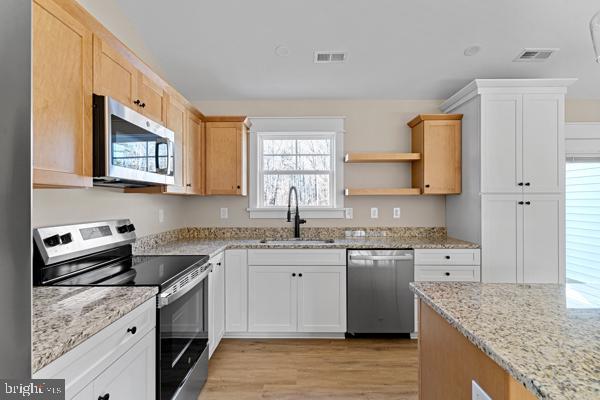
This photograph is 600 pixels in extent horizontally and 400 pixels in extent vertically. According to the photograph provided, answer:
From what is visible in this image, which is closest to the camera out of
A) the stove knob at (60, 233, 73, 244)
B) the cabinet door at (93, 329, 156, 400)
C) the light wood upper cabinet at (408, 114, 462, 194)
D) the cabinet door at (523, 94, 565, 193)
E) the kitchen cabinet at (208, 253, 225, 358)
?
the cabinet door at (93, 329, 156, 400)

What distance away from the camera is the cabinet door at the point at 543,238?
3006 millimetres

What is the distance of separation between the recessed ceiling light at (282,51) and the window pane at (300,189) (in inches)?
51.3

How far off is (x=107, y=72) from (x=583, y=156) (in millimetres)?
4565

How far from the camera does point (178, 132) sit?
9.14 feet

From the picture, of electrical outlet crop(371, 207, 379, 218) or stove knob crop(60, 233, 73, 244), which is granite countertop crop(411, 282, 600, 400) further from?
electrical outlet crop(371, 207, 379, 218)

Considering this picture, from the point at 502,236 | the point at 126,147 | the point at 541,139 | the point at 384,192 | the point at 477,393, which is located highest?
the point at 541,139

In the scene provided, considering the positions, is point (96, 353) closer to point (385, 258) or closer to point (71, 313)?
point (71, 313)

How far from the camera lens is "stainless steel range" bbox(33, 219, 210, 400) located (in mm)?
1642

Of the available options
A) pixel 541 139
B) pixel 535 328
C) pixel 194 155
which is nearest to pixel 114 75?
pixel 194 155

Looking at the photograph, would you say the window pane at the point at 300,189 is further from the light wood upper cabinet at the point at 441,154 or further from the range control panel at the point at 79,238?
the range control panel at the point at 79,238

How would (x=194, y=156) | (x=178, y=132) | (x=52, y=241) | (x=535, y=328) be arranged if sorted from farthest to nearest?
1. (x=194, y=156)
2. (x=178, y=132)
3. (x=52, y=241)
4. (x=535, y=328)

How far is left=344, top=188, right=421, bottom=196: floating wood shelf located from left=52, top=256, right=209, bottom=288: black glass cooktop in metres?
1.71

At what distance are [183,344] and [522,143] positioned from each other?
10.4ft
